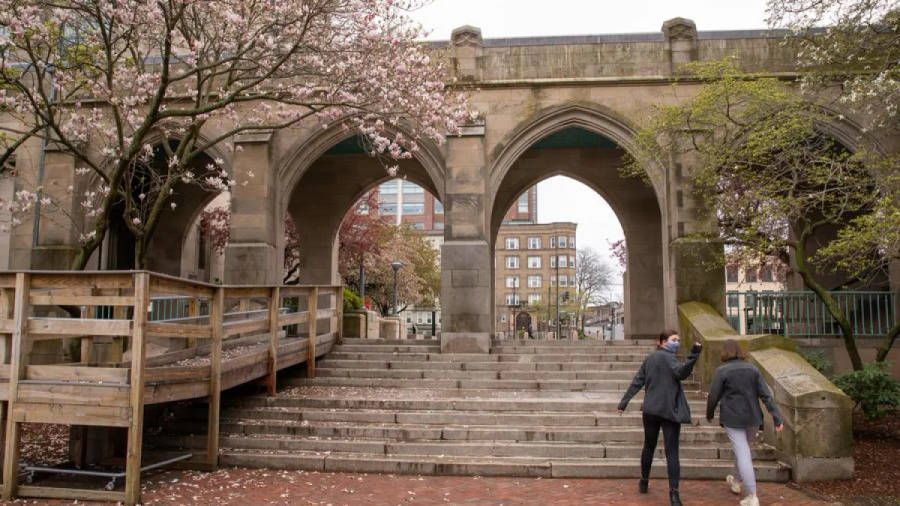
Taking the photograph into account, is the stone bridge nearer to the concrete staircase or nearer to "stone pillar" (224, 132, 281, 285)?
"stone pillar" (224, 132, 281, 285)

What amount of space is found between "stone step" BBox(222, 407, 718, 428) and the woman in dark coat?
1703mm

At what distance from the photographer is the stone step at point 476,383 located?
994 centimetres

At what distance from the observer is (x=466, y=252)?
12.4 metres

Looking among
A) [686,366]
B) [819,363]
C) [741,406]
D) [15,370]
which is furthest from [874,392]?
[15,370]

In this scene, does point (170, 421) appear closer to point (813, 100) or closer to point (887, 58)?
point (887, 58)

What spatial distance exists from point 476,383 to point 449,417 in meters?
2.00

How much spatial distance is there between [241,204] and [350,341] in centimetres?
347

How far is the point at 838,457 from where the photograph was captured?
6.90 m

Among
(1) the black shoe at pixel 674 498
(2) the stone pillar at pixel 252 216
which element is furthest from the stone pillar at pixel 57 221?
(1) the black shoe at pixel 674 498

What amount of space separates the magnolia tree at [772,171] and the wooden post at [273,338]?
22.0 ft

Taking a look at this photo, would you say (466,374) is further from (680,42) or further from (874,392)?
(680,42)

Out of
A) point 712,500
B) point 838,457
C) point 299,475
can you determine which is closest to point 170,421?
point 299,475

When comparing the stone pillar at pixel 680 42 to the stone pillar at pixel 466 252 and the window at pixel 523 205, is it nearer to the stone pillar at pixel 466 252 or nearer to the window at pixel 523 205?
the stone pillar at pixel 466 252

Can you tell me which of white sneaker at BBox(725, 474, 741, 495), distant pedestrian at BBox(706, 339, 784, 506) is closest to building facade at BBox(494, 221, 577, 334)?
white sneaker at BBox(725, 474, 741, 495)
